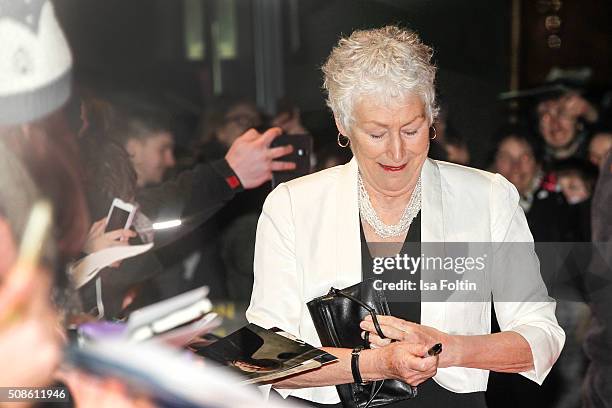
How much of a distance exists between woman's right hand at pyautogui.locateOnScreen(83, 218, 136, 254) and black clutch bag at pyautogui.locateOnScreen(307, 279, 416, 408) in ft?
2.98

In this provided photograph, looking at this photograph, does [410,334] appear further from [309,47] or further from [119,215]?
[309,47]

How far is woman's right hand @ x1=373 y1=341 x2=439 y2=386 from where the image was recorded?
1.88 m

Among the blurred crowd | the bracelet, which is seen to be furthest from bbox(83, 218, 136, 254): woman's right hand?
the bracelet

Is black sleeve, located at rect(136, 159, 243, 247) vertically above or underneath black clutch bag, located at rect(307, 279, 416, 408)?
above

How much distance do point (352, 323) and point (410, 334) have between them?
0.17 m

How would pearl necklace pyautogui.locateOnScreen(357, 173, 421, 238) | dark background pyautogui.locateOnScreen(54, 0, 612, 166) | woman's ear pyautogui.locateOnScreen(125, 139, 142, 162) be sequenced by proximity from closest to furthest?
pearl necklace pyautogui.locateOnScreen(357, 173, 421, 238) → dark background pyautogui.locateOnScreen(54, 0, 612, 166) → woman's ear pyautogui.locateOnScreen(125, 139, 142, 162)

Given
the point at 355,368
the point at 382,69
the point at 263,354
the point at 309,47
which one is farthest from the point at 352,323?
the point at 309,47

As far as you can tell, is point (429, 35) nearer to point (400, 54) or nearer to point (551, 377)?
point (400, 54)

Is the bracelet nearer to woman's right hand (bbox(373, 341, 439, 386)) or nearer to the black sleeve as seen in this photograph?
Answer: woman's right hand (bbox(373, 341, 439, 386))

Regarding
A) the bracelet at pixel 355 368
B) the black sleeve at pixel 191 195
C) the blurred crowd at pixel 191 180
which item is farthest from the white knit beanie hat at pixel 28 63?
the bracelet at pixel 355 368

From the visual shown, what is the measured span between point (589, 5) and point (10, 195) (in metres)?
2.12

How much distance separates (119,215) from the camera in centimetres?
283

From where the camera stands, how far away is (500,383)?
11.4 feet

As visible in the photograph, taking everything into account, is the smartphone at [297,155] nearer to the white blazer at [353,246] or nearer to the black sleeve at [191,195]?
the black sleeve at [191,195]
